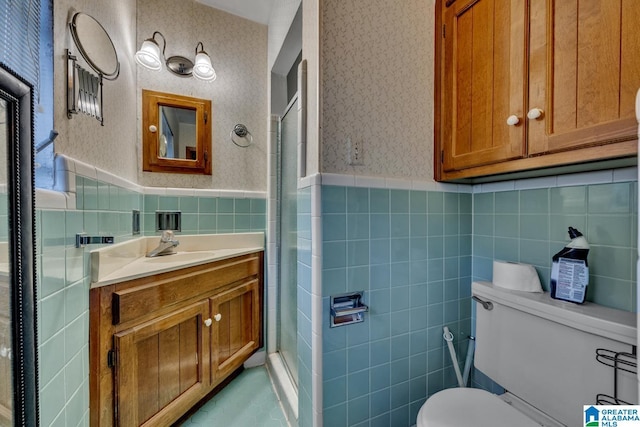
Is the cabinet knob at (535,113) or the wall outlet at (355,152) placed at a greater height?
the cabinet knob at (535,113)

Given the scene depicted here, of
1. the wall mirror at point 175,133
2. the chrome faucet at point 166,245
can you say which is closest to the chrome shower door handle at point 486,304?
the chrome faucet at point 166,245

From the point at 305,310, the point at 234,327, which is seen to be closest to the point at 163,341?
the point at 234,327

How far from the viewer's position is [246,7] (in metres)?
1.78

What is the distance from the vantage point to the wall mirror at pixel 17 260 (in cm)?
56

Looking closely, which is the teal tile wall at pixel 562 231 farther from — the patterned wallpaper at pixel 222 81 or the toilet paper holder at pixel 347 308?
the patterned wallpaper at pixel 222 81

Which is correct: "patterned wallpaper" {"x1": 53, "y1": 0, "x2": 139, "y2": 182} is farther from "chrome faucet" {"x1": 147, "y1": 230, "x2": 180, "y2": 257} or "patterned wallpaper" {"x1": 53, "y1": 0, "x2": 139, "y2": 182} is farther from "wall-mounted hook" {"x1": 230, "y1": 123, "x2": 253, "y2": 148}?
"wall-mounted hook" {"x1": 230, "y1": 123, "x2": 253, "y2": 148}

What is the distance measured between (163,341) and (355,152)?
1175 mm

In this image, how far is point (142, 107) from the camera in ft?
5.26

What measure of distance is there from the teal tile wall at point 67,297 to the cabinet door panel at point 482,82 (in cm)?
140

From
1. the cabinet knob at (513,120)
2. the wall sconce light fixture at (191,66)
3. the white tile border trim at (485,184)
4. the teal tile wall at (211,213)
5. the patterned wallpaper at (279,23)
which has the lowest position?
the teal tile wall at (211,213)

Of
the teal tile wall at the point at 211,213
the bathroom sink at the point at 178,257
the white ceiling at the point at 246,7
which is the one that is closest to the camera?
the bathroom sink at the point at 178,257

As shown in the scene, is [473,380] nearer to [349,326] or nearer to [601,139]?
[349,326]

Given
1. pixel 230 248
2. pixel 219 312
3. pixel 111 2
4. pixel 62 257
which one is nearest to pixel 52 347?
pixel 62 257

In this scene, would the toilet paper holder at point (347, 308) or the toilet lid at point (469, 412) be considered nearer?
the toilet lid at point (469, 412)
